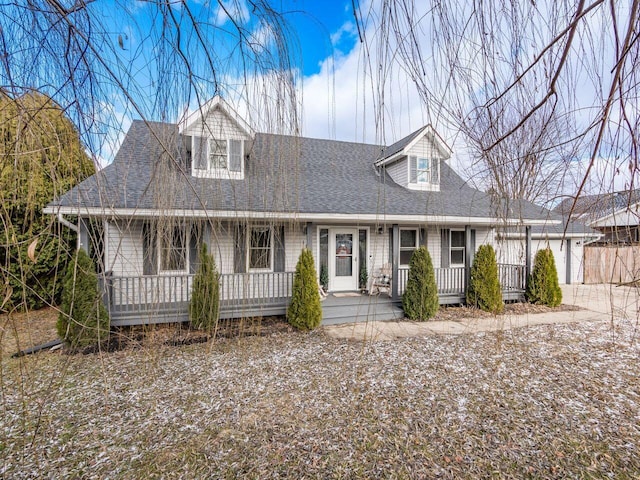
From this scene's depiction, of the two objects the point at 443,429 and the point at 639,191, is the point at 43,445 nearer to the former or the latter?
the point at 443,429

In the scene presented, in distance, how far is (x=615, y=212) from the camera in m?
1.67

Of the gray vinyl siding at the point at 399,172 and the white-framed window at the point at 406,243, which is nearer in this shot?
the white-framed window at the point at 406,243

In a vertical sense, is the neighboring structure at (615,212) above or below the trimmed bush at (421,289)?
above

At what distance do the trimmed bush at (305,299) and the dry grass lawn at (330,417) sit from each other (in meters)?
1.55

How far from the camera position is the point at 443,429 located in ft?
10.8

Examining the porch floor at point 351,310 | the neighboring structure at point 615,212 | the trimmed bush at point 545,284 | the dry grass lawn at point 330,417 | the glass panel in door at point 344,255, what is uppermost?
the neighboring structure at point 615,212

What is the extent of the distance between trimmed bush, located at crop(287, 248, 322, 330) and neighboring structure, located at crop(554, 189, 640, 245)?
217 inches

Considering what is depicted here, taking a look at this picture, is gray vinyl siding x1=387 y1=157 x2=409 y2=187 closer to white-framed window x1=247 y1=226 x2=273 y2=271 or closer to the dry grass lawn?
the dry grass lawn

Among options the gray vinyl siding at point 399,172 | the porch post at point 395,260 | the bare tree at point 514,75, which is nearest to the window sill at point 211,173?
the bare tree at point 514,75

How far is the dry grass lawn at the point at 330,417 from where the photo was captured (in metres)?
2.73

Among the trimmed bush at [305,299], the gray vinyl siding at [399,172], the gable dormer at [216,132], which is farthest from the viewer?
the gray vinyl siding at [399,172]

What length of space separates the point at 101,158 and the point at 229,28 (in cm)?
99

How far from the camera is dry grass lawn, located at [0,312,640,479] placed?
2.73 metres

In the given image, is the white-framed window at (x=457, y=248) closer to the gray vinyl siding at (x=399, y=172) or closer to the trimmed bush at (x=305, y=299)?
the gray vinyl siding at (x=399, y=172)
